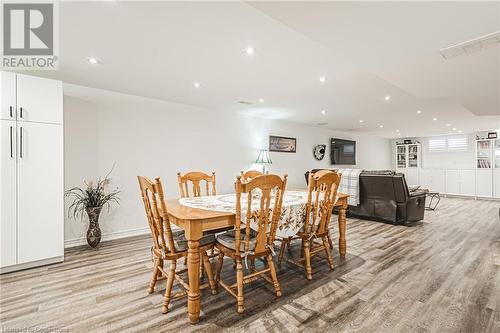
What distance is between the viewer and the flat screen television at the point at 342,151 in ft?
25.2

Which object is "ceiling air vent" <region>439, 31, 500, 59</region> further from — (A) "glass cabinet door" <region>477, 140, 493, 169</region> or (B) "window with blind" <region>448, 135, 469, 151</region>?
(B) "window with blind" <region>448, 135, 469, 151</region>

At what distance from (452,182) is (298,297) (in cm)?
944

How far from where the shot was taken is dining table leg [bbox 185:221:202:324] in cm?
175

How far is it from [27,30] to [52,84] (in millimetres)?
969

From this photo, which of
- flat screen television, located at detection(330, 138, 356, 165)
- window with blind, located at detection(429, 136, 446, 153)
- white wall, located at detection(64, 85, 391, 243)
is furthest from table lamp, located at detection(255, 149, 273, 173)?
window with blind, located at detection(429, 136, 446, 153)

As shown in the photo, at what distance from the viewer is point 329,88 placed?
3.60m

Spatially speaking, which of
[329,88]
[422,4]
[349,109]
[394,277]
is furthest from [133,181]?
[349,109]

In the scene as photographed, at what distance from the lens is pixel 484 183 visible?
791 cm

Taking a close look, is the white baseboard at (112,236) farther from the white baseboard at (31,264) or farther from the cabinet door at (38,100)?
the cabinet door at (38,100)

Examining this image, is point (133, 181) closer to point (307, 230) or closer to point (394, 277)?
point (307, 230)

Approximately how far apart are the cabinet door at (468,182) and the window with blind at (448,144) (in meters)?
0.99

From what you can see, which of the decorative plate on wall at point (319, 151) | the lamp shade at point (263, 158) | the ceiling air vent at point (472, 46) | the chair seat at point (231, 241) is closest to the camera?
the ceiling air vent at point (472, 46)

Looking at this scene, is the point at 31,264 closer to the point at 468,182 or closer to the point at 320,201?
the point at 320,201

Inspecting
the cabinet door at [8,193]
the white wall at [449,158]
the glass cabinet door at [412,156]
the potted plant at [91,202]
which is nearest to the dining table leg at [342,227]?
the potted plant at [91,202]
